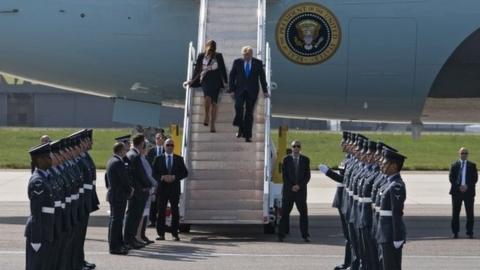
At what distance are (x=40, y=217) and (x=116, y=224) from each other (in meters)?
4.24

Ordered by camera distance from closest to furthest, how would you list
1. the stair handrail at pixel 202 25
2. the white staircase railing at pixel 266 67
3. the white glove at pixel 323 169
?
the white glove at pixel 323 169
the white staircase railing at pixel 266 67
the stair handrail at pixel 202 25

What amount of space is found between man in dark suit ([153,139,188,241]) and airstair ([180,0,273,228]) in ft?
0.67

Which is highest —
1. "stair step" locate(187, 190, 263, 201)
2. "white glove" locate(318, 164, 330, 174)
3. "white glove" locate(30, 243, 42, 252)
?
"white glove" locate(318, 164, 330, 174)

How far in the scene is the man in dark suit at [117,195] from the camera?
1552cm

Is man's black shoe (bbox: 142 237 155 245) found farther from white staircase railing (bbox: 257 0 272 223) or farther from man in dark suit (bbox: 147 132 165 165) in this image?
man in dark suit (bbox: 147 132 165 165)

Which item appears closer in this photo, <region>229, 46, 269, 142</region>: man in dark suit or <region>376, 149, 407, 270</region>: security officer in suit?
<region>376, 149, 407, 270</region>: security officer in suit

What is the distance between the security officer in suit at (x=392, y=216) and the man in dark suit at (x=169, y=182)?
6.40 meters

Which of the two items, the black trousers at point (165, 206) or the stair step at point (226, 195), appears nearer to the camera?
the black trousers at point (165, 206)

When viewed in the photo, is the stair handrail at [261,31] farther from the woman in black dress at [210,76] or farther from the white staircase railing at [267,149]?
the woman in black dress at [210,76]

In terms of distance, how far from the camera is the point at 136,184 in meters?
16.5

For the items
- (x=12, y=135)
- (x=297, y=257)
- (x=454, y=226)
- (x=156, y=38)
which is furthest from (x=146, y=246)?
(x=12, y=135)

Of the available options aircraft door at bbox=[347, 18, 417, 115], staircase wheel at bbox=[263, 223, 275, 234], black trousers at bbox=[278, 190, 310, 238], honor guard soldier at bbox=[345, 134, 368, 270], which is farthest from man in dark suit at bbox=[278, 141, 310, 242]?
honor guard soldier at bbox=[345, 134, 368, 270]

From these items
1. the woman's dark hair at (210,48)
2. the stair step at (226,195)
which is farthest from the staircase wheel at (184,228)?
the woman's dark hair at (210,48)

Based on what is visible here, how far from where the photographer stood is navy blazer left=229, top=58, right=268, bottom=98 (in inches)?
715
